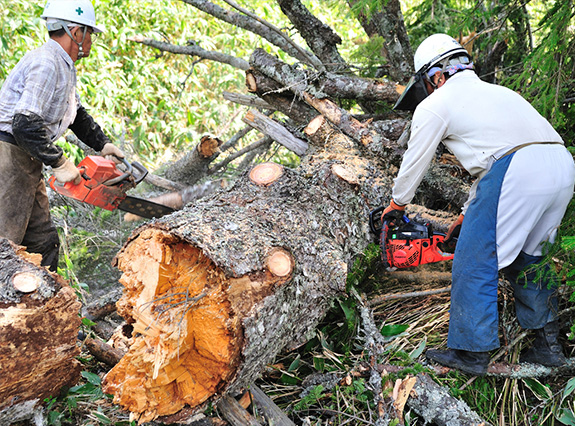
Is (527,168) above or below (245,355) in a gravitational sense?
above

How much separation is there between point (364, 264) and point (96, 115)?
6027 mm

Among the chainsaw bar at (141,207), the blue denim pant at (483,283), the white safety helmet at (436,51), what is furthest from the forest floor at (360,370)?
the white safety helmet at (436,51)

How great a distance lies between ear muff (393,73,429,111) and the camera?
112 inches

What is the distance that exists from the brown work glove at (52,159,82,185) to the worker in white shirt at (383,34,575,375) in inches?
89.7

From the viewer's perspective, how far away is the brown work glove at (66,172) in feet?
10.8

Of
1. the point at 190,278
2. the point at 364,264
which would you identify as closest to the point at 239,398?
the point at 190,278

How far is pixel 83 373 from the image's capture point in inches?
98.5

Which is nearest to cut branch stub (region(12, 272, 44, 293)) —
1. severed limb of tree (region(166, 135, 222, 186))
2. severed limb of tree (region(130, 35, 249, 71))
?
severed limb of tree (region(166, 135, 222, 186))

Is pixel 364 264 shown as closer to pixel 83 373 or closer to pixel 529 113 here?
pixel 529 113

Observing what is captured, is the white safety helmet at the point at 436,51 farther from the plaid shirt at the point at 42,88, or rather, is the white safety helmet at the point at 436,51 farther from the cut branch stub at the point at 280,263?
the plaid shirt at the point at 42,88

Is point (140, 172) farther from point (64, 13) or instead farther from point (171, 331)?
point (171, 331)

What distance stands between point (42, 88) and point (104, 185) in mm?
810

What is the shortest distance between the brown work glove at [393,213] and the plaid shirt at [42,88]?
235 cm

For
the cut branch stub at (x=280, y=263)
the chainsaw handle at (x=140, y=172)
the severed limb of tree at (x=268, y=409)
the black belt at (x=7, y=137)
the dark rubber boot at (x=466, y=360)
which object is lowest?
the severed limb of tree at (x=268, y=409)
